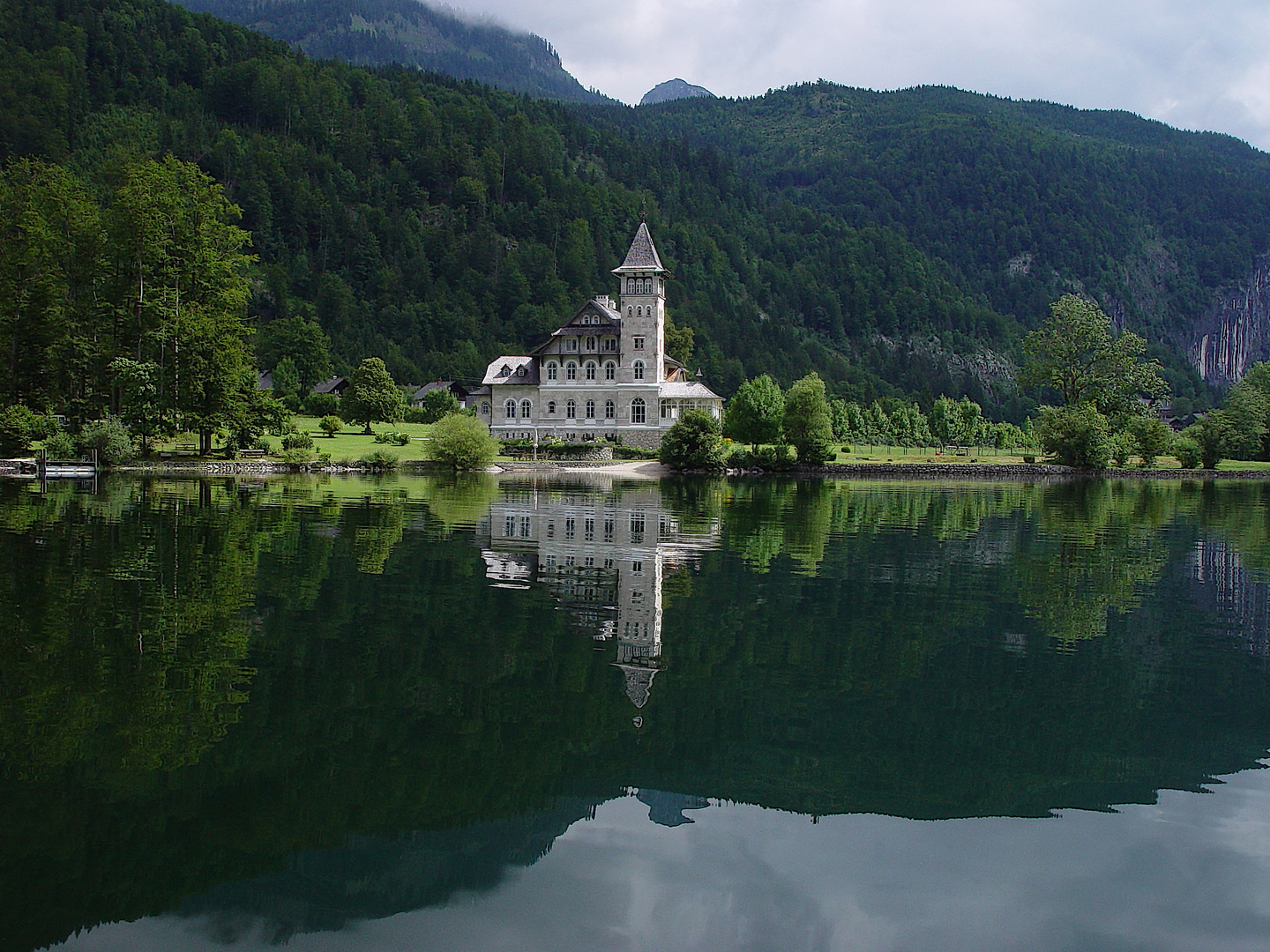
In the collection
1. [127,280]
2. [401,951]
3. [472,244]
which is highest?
[472,244]

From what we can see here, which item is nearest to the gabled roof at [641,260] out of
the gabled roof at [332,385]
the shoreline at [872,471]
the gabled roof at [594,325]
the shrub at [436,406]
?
the gabled roof at [594,325]

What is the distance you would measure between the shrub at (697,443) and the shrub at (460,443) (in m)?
13.1

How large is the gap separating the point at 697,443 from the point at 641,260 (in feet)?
73.3

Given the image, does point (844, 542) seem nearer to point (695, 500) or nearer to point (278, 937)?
point (695, 500)

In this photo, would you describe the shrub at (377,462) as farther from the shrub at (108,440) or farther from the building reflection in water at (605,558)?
the building reflection in water at (605,558)

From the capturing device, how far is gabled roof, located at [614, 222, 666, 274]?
287 ft

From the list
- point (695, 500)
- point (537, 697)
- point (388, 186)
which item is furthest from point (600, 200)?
point (537, 697)

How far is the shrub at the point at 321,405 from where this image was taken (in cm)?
9969

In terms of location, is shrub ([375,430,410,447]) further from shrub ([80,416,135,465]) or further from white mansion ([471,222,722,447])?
shrub ([80,416,135,465])

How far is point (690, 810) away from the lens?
9.41 m

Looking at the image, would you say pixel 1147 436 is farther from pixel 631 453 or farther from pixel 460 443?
pixel 460 443

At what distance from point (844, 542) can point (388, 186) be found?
164m

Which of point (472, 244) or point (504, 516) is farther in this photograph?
point (472, 244)

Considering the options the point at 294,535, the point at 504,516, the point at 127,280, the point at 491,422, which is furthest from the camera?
the point at 491,422
